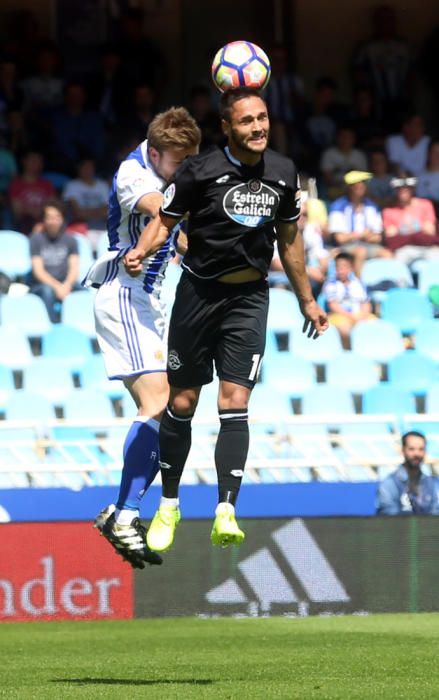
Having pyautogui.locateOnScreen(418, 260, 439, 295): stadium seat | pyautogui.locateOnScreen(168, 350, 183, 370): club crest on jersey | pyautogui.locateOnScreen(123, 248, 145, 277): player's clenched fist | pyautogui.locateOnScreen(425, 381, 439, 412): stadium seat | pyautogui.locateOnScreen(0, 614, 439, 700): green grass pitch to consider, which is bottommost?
pyautogui.locateOnScreen(0, 614, 439, 700): green grass pitch

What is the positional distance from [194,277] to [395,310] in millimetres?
7862

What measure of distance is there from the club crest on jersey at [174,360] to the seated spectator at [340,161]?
9554 millimetres

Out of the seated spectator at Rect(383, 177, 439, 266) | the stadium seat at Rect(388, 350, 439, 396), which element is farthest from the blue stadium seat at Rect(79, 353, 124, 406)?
the seated spectator at Rect(383, 177, 439, 266)

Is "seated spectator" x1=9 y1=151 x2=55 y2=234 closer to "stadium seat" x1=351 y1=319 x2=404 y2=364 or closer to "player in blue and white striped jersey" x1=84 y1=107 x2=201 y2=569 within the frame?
"stadium seat" x1=351 y1=319 x2=404 y2=364

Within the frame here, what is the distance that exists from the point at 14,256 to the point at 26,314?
91 centimetres

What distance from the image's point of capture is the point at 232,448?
7477 mm

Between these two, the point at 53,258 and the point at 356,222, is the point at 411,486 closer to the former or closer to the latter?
the point at 356,222

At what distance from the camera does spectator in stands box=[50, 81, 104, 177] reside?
17.0m

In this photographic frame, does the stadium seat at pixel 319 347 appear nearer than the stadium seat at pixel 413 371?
No

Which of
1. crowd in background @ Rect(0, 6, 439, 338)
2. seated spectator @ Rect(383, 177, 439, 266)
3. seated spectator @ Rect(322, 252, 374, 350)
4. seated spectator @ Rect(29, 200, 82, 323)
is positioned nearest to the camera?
seated spectator @ Rect(322, 252, 374, 350)

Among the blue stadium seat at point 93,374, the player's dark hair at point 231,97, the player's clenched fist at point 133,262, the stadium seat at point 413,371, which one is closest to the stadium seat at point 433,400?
the stadium seat at point 413,371

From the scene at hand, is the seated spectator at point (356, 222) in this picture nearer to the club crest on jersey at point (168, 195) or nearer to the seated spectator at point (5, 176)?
the seated spectator at point (5, 176)

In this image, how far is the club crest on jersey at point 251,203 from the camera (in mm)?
7262

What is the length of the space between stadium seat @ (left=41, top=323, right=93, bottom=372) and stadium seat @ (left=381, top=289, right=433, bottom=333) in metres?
3.02
